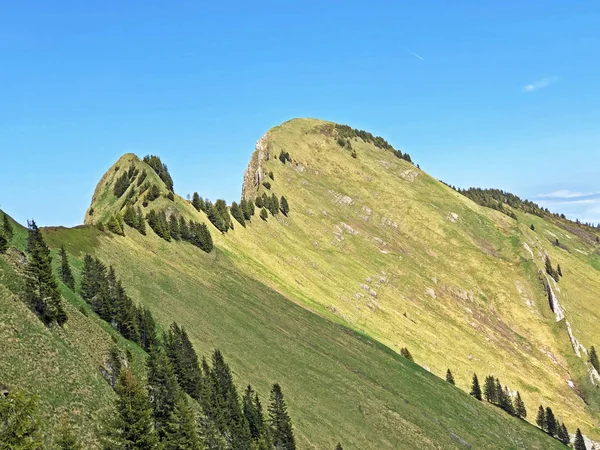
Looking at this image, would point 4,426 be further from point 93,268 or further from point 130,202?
point 130,202

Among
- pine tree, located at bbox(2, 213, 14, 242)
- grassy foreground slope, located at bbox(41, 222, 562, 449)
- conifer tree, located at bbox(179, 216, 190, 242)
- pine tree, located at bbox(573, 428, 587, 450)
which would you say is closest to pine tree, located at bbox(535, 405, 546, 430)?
pine tree, located at bbox(573, 428, 587, 450)

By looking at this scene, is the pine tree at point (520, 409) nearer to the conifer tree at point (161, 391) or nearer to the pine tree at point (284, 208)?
the pine tree at point (284, 208)

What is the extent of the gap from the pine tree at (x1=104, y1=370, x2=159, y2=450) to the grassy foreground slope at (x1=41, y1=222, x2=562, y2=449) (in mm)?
37903

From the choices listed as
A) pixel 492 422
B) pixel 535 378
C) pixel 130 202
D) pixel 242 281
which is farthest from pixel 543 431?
pixel 130 202

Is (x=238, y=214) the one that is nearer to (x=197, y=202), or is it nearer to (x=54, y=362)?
(x=197, y=202)

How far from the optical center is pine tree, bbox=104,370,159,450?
1593 inches

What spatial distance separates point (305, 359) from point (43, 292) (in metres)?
57.8

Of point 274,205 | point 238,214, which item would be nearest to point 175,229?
point 238,214

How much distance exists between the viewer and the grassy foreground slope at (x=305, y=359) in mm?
85938

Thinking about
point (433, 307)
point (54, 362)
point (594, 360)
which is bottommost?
point (54, 362)

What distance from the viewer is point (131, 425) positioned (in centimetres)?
4081

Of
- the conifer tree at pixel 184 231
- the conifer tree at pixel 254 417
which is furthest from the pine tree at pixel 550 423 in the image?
the conifer tree at pixel 184 231

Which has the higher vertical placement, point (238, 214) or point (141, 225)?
point (238, 214)

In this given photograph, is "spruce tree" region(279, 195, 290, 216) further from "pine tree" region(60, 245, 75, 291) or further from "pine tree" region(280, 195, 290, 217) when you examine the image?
"pine tree" region(60, 245, 75, 291)
